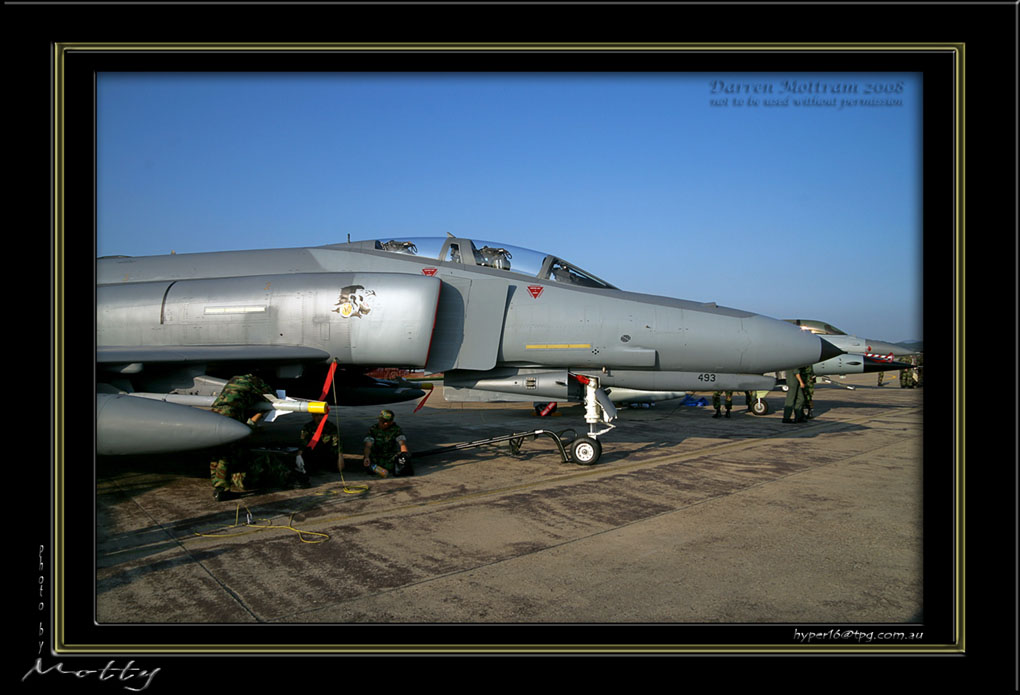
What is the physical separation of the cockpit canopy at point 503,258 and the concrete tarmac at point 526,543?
263 cm

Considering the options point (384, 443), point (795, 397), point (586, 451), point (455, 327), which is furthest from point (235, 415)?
point (795, 397)

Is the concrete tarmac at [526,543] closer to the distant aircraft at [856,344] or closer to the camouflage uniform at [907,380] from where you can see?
the distant aircraft at [856,344]

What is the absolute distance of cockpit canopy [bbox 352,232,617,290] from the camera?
289 inches

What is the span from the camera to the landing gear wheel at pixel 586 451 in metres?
7.30

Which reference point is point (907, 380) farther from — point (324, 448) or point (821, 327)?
point (324, 448)

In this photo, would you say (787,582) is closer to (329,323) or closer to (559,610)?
(559,610)

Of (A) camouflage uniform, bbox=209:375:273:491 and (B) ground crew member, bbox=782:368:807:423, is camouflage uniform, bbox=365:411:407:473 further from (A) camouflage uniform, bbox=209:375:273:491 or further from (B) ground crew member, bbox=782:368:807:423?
(B) ground crew member, bbox=782:368:807:423

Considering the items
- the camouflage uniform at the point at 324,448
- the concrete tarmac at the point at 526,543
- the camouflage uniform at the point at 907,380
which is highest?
the camouflage uniform at the point at 324,448

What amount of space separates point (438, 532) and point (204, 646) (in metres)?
2.26

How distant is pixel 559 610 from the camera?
311 cm

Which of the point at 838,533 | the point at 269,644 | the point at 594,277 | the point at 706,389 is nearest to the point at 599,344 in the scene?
the point at 594,277

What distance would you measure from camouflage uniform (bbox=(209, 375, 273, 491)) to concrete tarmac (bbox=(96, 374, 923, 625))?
237mm

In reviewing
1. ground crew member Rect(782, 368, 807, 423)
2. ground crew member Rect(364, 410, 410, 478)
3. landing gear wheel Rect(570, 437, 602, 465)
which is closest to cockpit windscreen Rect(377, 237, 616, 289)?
landing gear wheel Rect(570, 437, 602, 465)

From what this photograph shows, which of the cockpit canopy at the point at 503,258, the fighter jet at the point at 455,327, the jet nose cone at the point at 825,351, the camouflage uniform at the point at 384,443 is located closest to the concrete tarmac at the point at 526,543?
the camouflage uniform at the point at 384,443
